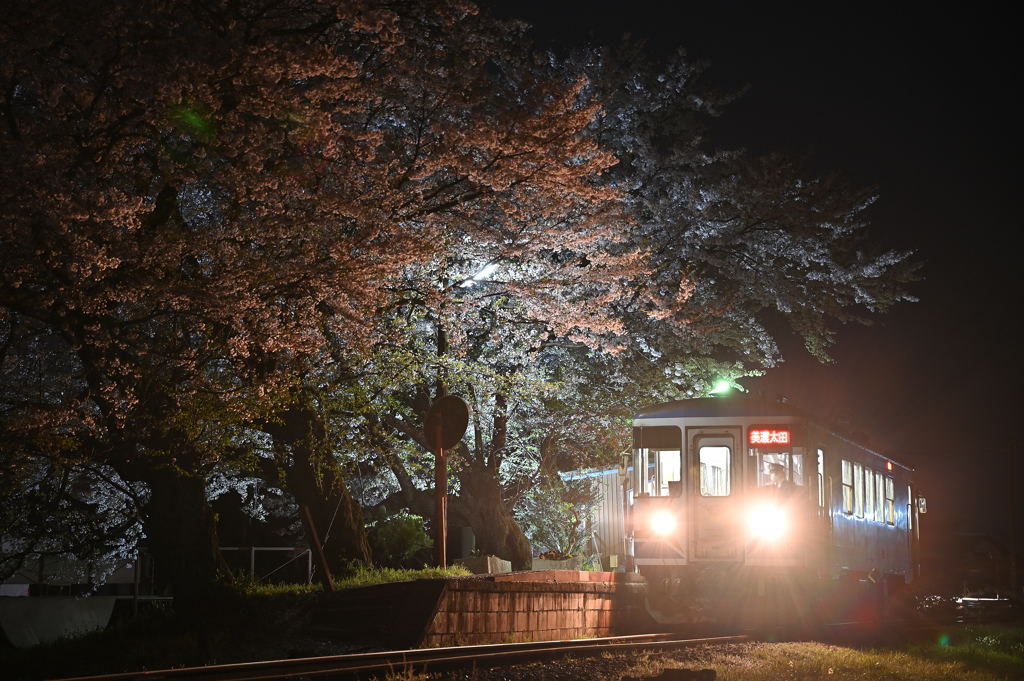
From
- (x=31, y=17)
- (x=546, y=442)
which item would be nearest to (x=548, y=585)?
(x=31, y=17)

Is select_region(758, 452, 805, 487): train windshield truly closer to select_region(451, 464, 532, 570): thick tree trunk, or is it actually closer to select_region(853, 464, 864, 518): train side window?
select_region(853, 464, 864, 518): train side window

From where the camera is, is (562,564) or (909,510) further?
(909,510)

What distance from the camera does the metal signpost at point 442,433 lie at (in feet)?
38.9

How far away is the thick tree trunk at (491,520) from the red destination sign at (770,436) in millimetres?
7572

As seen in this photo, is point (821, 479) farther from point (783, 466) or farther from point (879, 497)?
point (879, 497)

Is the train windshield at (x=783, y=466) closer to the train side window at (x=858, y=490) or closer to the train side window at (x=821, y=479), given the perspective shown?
the train side window at (x=821, y=479)

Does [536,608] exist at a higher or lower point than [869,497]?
lower

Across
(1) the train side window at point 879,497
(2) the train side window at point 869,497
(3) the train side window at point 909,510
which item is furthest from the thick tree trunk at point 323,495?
(3) the train side window at point 909,510

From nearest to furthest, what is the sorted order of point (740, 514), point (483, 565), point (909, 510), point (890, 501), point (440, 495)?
point (440, 495), point (483, 565), point (740, 514), point (890, 501), point (909, 510)

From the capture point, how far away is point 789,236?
66.1ft

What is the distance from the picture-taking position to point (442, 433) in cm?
1199

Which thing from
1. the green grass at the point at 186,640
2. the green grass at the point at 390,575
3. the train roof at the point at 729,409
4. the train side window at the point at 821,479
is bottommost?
the green grass at the point at 186,640

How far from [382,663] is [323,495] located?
6.87 metres

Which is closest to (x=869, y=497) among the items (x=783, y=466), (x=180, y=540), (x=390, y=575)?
(x=783, y=466)
